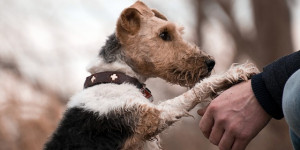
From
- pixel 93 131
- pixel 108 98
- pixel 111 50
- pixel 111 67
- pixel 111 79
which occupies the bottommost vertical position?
pixel 93 131

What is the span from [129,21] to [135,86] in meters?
0.63

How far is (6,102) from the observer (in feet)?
23.3

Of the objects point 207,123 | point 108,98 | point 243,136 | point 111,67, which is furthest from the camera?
point 111,67

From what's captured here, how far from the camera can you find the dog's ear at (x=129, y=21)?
3.34 metres

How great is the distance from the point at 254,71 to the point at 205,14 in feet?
22.4

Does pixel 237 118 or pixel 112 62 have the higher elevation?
pixel 112 62

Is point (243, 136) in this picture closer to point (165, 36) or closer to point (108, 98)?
point (108, 98)

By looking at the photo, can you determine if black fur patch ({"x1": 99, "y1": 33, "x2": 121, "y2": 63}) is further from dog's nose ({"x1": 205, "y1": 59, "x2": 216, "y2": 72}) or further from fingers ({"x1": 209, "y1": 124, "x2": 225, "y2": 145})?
fingers ({"x1": 209, "y1": 124, "x2": 225, "y2": 145})

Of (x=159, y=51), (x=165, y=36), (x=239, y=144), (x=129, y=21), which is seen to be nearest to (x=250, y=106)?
(x=239, y=144)

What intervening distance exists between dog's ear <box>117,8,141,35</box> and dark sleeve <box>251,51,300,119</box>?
1552mm

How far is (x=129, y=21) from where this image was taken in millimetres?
3396

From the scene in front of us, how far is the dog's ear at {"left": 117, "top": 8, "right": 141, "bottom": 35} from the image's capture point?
334 cm

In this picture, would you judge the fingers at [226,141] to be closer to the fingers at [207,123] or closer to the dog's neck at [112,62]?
the fingers at [207,123]

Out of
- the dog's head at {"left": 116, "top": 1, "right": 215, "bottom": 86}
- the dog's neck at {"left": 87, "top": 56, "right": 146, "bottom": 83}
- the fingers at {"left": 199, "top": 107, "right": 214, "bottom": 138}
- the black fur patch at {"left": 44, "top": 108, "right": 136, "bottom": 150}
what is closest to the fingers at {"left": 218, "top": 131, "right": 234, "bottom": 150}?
the fingers at {"left": 199, "top": 107, "right": 214, "bottom": 138}
